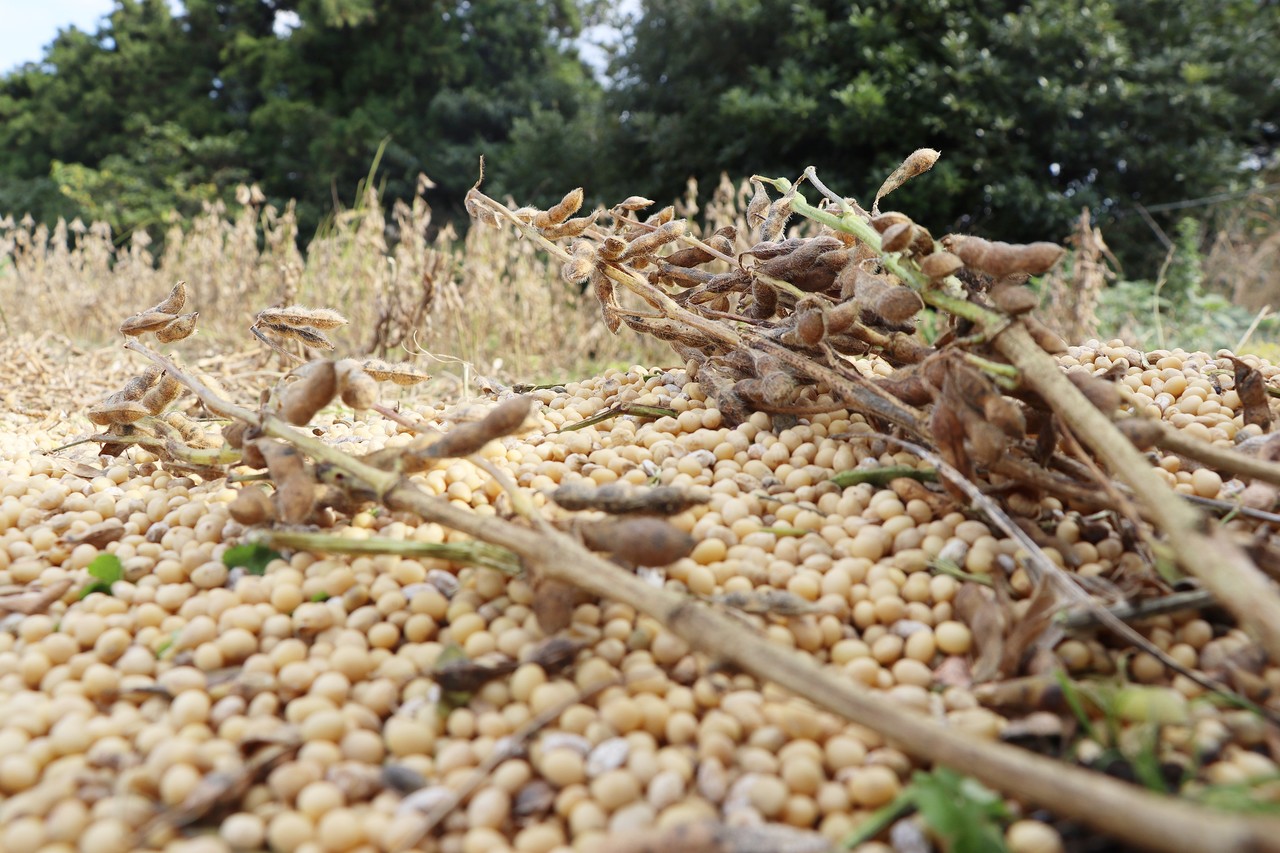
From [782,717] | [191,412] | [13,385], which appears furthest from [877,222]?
[13,385]

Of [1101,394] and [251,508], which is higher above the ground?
[1101,394]

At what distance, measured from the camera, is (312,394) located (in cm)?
106

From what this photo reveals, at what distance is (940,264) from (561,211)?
2.21ft

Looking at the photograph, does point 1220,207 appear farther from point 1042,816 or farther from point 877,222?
point 1042,816

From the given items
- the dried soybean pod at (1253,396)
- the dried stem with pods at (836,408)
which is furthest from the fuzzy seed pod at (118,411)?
the dried soybean pod at (1253,396)

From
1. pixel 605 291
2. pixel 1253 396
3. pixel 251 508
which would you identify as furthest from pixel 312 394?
pixel 1253 396

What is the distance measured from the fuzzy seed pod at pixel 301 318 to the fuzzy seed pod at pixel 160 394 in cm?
17

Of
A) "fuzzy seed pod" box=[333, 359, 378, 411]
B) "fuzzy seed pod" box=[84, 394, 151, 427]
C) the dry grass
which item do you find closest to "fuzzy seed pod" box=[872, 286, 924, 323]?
"fuzzy seed pod" box=[333, 359, 378, 411]

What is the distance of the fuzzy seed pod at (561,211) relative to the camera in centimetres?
147

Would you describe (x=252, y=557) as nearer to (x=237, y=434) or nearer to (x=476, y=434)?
(x=237, y=434)

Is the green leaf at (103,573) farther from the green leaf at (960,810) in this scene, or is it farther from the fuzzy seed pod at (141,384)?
the green leaf at (960,810)

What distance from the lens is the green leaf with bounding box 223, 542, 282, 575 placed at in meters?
1.13

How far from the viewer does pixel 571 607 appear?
36.3 inches

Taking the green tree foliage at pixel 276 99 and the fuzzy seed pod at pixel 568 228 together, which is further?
the green tree foliage at pixel 276 99
